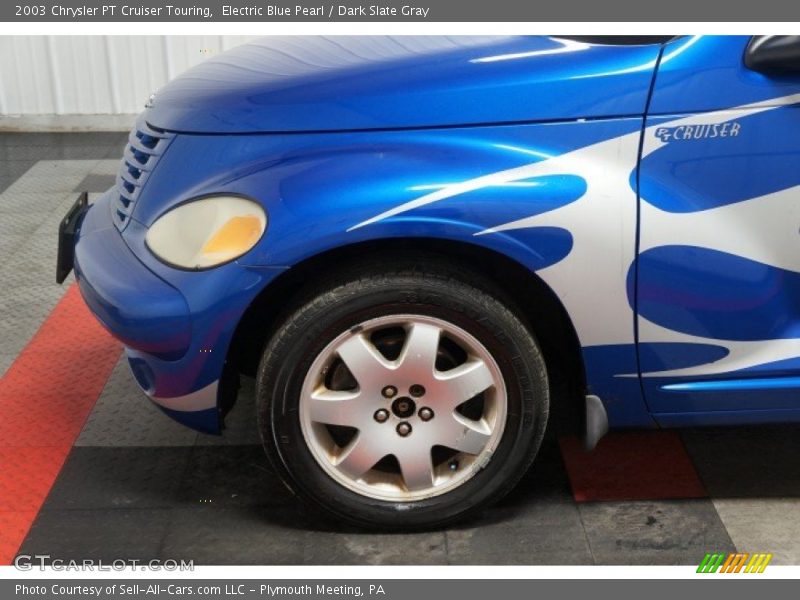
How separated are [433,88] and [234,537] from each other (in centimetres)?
124

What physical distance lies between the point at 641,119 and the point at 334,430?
43.2 inches

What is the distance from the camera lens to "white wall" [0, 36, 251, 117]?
21.8ft

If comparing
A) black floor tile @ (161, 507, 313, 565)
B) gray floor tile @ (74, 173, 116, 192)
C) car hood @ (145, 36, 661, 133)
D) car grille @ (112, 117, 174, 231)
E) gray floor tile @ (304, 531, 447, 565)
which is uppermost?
car hood @ (145, 36, 661, 133)

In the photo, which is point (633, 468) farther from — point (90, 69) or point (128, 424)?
point (90, 69)

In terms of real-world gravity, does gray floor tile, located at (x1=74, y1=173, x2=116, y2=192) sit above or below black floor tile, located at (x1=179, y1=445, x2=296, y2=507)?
below

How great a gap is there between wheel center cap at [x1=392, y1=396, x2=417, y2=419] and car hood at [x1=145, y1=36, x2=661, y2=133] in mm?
658

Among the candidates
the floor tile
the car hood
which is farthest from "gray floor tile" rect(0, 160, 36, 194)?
the car hood

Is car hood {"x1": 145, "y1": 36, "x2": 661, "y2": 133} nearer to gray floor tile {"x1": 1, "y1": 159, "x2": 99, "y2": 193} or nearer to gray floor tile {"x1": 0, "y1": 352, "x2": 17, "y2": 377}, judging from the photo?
gray floor tile {"x1": 0, "y1": 352, "x2": 17, "y2": 377}

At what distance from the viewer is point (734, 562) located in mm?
2635

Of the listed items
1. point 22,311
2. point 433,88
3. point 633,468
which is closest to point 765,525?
point 633,468

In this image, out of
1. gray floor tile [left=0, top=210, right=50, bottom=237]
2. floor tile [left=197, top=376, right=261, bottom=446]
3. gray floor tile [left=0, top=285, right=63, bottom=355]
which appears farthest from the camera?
gray floor tile [left=0, top=210, right=50, bottom=237]

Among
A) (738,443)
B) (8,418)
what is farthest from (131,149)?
(738,443)

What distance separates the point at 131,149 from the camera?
3.04m

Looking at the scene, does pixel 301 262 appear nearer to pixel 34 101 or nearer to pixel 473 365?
pixel 473 365
